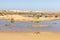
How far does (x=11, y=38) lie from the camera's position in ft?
53.7

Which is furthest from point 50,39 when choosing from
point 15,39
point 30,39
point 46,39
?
point 15,39

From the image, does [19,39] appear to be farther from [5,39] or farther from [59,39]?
[59,39]

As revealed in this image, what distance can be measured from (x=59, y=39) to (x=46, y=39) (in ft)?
2.98

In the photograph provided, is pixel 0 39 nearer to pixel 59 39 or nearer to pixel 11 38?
pixel 11 38

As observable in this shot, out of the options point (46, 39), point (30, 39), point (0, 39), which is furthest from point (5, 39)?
point (46, 39)

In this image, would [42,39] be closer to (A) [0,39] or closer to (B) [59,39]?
(B) [59,39]

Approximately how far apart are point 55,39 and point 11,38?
3.03m

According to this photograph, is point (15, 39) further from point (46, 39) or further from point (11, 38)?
point (46, 39)

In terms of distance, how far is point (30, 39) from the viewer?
16.0 metres

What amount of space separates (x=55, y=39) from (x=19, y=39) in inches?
97.0

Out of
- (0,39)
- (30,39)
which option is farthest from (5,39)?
(30,39)

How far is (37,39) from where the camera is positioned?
52.2 ft

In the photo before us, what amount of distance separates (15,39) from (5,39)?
0.67 metres

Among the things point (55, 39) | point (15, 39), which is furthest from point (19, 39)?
point (55, 39)
